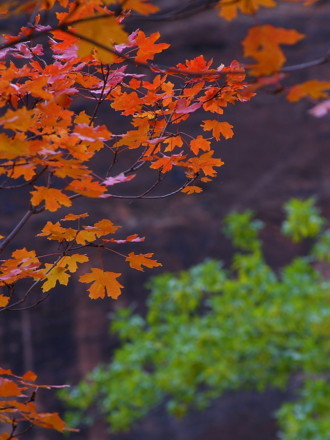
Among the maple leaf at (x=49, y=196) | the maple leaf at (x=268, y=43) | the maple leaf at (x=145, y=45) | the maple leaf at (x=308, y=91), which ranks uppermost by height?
the maple leaf at (x=268, y=43)

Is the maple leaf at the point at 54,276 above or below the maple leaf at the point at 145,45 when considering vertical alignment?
below

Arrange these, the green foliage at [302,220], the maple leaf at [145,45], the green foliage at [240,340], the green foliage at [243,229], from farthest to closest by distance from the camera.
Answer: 1. the green foliage at [243,229]
2. the green foliage at [302,220]
3. the green foliage at [240,340]
4. the maple leaf at [145,45]

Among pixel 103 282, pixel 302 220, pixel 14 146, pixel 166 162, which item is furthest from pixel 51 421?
pixel 302 220

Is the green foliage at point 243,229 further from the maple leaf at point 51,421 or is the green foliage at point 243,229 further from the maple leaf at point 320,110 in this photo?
the maple leaf at point 320,110

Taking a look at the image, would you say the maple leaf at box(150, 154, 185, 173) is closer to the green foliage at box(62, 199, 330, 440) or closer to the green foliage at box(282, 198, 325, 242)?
the green foliage at box(62, 199, 330, 440)

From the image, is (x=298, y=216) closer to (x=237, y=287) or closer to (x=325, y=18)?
(x=237, y=287)

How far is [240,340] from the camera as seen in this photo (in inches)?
178

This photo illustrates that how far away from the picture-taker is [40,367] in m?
6.34

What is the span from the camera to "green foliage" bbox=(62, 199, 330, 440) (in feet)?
14.5

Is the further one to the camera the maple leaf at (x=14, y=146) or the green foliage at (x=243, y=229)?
the green foliage at (x=243, y=229)

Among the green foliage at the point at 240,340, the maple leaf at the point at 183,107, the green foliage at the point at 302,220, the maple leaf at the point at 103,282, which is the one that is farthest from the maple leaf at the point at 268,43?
the green foliage at the point at 302,220

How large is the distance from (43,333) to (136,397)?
6.11ft

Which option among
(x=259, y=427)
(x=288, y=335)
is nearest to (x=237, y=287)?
(x=288, y=335)

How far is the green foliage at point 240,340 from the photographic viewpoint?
4426mm
